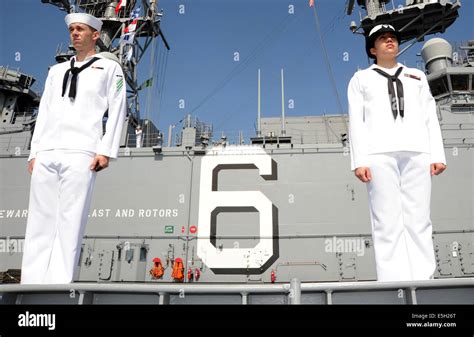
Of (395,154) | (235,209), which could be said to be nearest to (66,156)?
(395,154)

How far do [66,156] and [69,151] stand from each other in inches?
1.6

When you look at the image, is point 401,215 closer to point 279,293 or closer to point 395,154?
point 395,154

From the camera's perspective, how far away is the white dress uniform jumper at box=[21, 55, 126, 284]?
2.22 meters

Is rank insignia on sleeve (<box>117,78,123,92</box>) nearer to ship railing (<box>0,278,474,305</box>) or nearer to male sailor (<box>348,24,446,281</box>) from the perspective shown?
ship railing (<box>0,278,474,305</box>)

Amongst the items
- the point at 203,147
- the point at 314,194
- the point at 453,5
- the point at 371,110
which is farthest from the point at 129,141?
the point at 453,5

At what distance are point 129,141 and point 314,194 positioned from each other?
6.71 m

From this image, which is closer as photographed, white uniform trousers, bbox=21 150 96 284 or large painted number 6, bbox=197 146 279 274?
white uniform trousers, bbox=21 150 96 284

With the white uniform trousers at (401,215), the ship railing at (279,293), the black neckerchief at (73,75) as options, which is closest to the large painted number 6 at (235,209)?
the white uniform trousers at (401,215)

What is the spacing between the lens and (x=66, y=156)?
2.33m

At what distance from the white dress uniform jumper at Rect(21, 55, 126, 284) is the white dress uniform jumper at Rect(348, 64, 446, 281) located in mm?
1849

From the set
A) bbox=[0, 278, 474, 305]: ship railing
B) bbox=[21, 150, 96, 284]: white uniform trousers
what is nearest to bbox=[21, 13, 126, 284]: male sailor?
bbox=[21, 150, 96, 284]: white uniform trousers

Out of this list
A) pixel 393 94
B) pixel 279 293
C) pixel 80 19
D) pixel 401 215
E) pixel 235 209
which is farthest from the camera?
pixel 235 209

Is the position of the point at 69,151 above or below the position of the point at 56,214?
above
